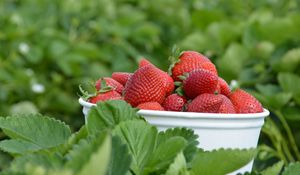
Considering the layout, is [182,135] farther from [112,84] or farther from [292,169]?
[112,84]

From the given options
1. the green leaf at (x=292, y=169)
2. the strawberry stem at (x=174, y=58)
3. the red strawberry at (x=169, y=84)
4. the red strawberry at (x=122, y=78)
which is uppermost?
the green leaf at (x=292, y=169)

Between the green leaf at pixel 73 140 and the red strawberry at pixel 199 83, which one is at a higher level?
the green leaf at pixel 73 140

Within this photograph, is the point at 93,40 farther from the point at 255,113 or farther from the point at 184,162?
the point at 184,162

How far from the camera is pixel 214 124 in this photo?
3.50ft

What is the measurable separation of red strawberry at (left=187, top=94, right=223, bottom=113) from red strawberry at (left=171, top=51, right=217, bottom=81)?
0.11 metres

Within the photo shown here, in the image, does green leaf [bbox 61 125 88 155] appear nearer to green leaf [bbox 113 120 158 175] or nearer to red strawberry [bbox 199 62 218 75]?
green leaf [bbox 113 120 158 175]

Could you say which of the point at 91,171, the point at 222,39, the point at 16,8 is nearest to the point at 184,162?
the point at 91,171

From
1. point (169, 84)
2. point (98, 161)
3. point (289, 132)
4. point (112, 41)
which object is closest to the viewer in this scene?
point (98, 161)

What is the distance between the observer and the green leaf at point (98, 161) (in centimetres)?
59

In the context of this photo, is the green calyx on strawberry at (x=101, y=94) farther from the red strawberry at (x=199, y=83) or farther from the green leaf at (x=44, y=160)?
the green leaf at (x=44, y=160)

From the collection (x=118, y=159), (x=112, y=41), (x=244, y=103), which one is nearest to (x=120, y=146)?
(x=118, y=159)

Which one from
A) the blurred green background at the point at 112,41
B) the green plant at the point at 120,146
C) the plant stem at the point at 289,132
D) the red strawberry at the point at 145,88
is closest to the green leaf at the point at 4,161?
the blurred green background at the point at 112,41

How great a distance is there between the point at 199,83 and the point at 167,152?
0.32 metres

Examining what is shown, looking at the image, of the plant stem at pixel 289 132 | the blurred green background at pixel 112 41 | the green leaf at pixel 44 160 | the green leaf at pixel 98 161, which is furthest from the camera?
the blurred green background at pixel 112 41
